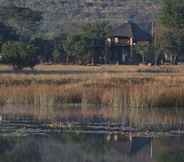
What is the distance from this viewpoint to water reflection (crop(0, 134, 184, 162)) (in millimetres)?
17641

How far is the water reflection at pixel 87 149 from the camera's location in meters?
17.6

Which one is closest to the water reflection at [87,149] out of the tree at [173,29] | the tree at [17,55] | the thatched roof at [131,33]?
the tree at [17,55]

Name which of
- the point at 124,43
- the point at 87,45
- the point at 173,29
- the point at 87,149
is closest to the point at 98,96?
the point at 87,149

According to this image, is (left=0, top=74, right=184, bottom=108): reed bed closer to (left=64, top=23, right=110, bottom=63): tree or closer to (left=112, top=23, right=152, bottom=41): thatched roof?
(left=64, top=23, right=110, bottom=63): tree

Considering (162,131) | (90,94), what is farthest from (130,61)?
(162,131)

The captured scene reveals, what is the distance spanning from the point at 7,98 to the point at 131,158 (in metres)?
12.2

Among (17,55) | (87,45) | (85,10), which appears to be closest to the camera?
(17,55)

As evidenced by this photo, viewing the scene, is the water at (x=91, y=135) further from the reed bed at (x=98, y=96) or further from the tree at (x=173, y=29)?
the tree at (x=173, y=29)

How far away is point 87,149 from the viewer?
19.1 meters

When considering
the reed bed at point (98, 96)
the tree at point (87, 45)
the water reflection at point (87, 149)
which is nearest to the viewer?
the water reflection at point (87, 149)

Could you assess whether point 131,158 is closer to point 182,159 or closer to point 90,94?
point 182,159

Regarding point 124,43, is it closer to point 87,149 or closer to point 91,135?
point 91,135

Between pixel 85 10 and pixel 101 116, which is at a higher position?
pixel 85 10

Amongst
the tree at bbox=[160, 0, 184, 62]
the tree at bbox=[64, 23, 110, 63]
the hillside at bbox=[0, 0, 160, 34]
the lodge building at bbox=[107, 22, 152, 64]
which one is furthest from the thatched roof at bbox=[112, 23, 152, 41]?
the hillside at bbox=[0, 0, 160, 34]
